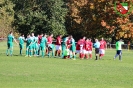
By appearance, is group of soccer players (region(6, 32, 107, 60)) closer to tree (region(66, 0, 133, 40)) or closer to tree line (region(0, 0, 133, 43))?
tree (region(66, 0, 133, 40))

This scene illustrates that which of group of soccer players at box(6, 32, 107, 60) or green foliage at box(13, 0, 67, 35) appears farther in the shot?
green foliage at box(13, 0, 67, 35)

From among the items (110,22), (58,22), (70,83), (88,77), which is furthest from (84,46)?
(58,22)

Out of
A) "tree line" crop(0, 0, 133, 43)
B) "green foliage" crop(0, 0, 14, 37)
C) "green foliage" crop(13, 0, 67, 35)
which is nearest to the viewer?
"tree line" crop(0, 0, 133, 43)

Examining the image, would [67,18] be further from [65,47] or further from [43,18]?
[65,47]

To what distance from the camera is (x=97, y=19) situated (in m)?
72.6

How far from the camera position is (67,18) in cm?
8188

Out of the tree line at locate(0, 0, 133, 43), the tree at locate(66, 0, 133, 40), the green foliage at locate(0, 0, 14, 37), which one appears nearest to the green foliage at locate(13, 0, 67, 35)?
the tree line at locate(0, 0, 133, 43)

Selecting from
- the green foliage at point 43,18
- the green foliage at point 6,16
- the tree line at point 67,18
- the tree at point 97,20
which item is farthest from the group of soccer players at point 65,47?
the green foliage at point 6,16

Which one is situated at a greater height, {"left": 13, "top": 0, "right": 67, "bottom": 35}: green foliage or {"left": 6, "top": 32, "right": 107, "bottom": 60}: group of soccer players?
{"left": 13, "top": 0, "right": 67, "bottom": 35}: green foliage

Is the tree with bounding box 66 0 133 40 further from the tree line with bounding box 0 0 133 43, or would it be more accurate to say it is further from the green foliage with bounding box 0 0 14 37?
the green foliage with bounding box 0 0 14 37

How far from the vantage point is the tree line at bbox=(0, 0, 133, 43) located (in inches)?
2763

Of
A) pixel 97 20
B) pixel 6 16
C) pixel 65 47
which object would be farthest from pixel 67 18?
pixel 65 47

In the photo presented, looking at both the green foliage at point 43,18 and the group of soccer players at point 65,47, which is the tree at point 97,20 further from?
the group of soccer players at point 65,47

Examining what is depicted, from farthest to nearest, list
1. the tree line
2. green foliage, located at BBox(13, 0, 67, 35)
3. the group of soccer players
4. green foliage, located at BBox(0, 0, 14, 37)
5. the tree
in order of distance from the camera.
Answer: green foliage, located at BBox(0, 0, 14, 37) → green foliage, located at BBox(13, 0, 67, 35) → the tree line → the tree → the group of soccer players
